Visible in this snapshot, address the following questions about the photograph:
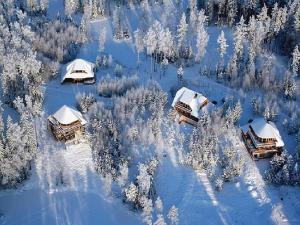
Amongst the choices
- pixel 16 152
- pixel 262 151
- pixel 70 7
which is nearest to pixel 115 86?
pixel 16 152

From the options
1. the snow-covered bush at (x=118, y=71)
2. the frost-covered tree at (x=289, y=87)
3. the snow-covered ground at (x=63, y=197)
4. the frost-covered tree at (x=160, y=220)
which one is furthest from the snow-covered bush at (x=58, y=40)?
the frost-covered tree at (x=160, y=220)

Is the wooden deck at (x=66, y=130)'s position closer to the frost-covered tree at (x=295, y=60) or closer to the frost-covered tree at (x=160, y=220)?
the frost-covered tree at (x=160, y=220)

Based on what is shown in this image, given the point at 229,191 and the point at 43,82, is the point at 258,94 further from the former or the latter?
the point at 43,82

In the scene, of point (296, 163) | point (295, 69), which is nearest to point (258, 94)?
point (295, 69)

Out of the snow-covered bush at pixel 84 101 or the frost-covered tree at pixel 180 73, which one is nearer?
the snow-covered bush at pixel 84 101

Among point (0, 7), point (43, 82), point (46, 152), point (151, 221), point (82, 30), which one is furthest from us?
point (0, 7)
